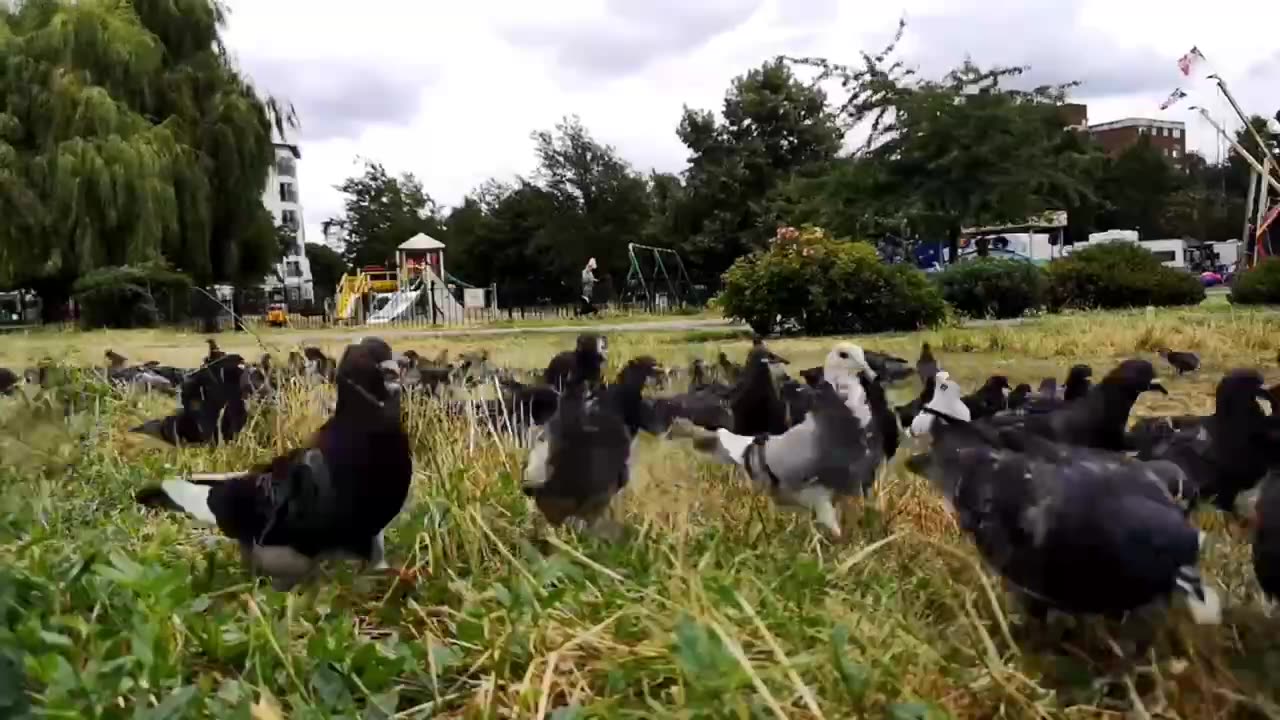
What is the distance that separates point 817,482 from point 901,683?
0.78 metres

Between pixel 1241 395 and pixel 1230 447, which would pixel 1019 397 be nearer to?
pixel 1241 395

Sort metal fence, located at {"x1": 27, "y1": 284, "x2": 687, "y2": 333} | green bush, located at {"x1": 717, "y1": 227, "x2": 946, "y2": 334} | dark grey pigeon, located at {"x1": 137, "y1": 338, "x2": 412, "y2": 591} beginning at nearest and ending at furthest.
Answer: dark grey pigeon, located at {"x1": 137, "y1": 338, "x2": 412, "y2": 591}, metal fence, located at {"x1": 27, "y1": 284, "x2": 687, "y2": 333}, green bush, located at {"x1": 717, "y1": 227, "x2": 946, "y2": 334}

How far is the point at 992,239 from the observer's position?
57.8ft

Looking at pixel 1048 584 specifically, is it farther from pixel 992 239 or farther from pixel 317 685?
pixel 992 239

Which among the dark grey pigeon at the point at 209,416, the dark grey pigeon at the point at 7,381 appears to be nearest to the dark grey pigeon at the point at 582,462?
the dark grey pigeon at the point at 209,416

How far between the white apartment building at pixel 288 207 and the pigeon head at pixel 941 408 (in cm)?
1500

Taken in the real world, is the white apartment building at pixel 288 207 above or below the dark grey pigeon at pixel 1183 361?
above

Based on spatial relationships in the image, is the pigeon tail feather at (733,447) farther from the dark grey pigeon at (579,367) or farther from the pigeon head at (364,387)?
the pigeon head at (364,387)

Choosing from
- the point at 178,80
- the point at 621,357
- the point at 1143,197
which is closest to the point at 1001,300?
the point at 621,357

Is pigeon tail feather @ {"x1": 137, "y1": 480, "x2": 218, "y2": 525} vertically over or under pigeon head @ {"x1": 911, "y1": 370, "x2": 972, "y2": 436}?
under

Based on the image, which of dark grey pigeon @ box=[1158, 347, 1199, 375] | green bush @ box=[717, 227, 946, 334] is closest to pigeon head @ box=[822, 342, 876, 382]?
dark grey pigeon @ box=[1158, 347, 1199, 375]

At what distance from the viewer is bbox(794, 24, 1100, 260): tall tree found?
42.0ft

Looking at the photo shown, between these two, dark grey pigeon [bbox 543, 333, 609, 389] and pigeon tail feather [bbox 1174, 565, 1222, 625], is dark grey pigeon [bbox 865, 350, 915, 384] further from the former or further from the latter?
pigeon tail feather [bbox 1174, 565, 1222, 625]

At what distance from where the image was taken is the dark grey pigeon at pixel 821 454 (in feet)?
6.41
